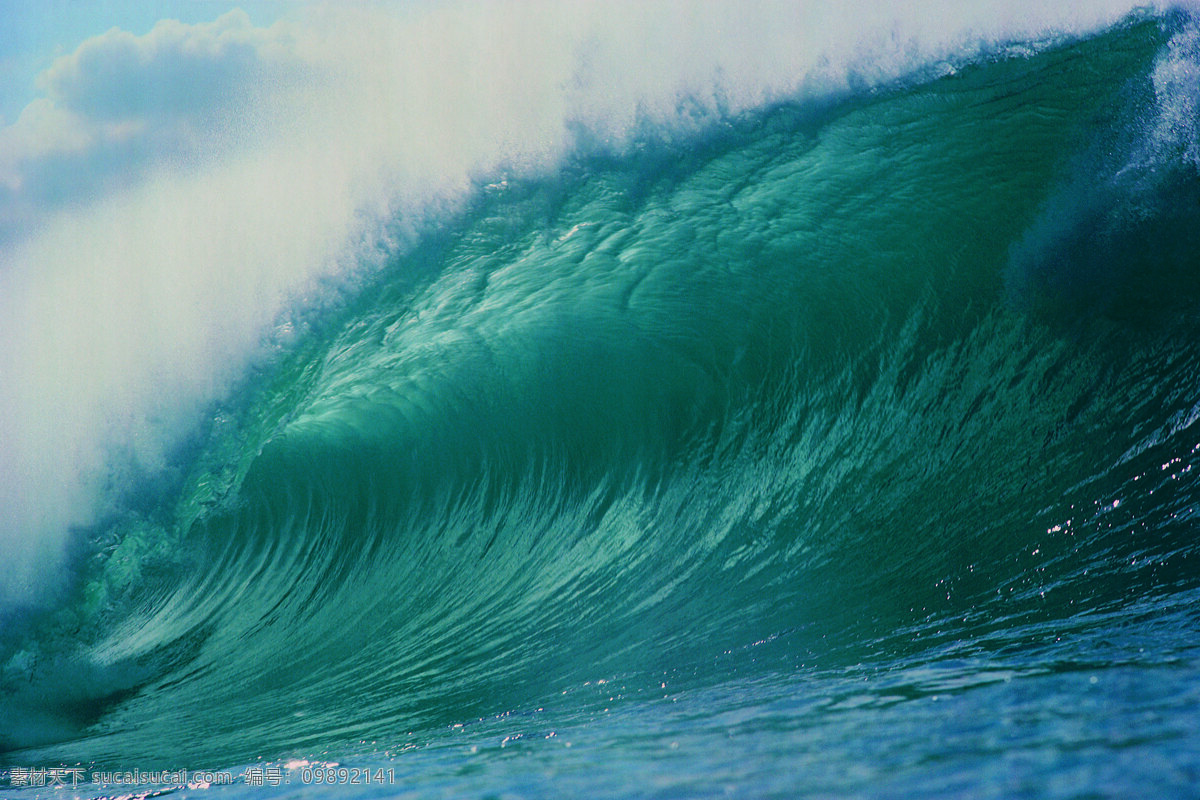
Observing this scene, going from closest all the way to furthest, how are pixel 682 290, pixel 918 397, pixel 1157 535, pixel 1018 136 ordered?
pixel 1157 535 < pixel 918 397 < pixel 682 290 < pixel 1018 136

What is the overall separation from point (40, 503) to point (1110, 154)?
6.16m

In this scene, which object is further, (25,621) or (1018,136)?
(1018,136)

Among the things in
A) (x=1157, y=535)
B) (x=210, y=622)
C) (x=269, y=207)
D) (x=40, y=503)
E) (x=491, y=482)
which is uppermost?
(x=269, y=207)

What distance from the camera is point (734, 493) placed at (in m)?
3.42

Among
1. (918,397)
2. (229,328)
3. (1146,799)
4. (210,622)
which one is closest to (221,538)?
(210,622)

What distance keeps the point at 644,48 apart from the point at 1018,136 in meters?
2.49

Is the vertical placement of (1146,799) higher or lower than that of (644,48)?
lower

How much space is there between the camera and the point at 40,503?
173 inches

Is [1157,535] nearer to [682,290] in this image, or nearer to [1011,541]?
[1011,541]

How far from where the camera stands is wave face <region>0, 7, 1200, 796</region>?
2.14 metres

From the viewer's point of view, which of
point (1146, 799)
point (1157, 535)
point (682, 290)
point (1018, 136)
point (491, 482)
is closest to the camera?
point (1146, 799)

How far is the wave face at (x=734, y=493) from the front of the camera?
2139 mm

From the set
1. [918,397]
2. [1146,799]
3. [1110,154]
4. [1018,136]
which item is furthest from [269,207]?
[1146,799]

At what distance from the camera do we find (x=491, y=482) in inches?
155
